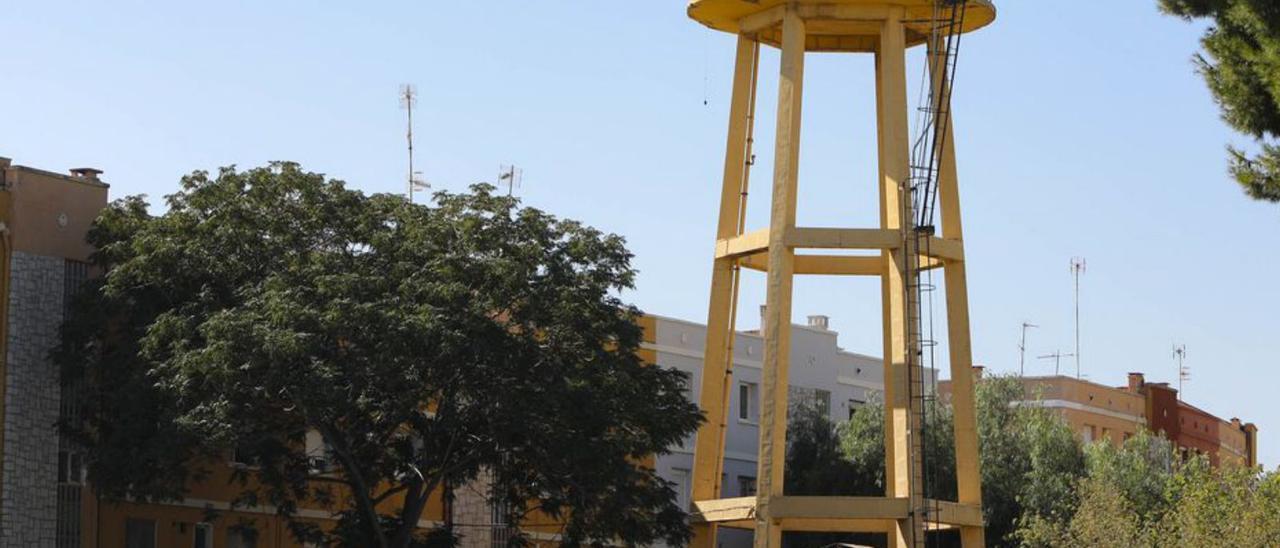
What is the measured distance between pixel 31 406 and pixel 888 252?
1460 centimetres

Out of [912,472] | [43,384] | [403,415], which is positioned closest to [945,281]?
[912,472]

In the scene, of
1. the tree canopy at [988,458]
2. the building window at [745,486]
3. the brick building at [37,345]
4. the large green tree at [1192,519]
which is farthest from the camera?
the building window at [745,486]

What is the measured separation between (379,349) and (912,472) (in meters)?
8.57

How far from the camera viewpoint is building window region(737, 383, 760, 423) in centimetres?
6091

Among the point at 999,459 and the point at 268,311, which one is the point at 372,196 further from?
the point at 999,459

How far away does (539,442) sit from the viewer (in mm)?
39938

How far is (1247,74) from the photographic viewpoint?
25.3 metres

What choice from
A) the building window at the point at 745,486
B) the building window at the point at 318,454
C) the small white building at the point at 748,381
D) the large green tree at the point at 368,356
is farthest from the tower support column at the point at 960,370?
the building window at the point at 745,486

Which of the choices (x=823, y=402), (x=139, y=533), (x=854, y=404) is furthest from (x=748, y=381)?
(x=139, y=533)

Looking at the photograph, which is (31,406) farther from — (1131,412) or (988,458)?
(1131,412)

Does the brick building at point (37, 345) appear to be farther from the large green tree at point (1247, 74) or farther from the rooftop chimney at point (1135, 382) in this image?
the rooftop chimney at point (1135, 382)

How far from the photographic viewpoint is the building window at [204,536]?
45844mm

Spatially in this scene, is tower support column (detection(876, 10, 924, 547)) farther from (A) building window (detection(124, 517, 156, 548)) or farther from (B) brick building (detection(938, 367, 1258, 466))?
(B) brick building (detection(938, 367, 1258, 466))

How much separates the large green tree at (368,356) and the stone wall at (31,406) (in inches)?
29.5
